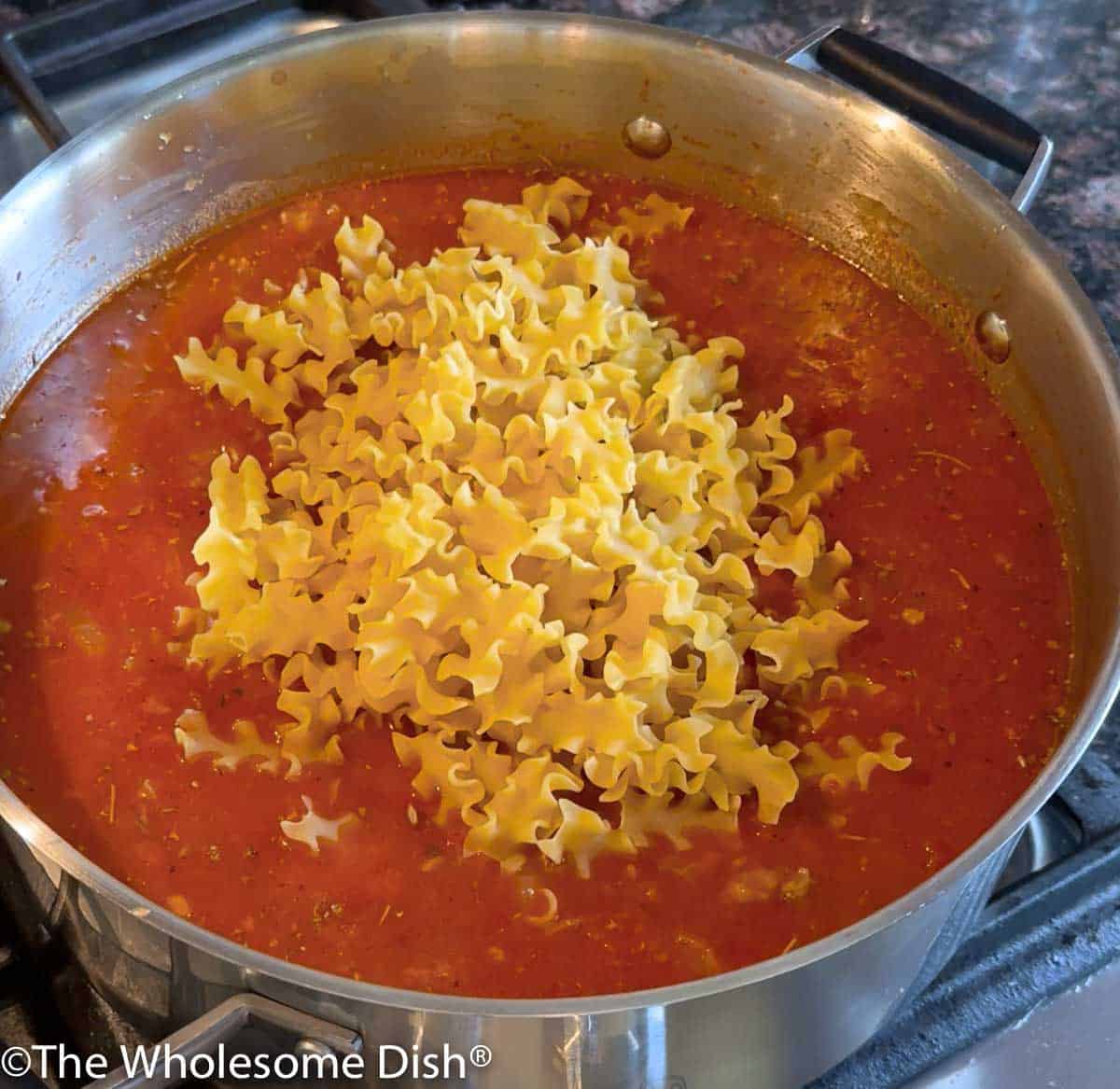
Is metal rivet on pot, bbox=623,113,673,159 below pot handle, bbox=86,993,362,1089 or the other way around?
the other way around

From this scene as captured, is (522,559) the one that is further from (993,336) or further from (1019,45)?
(1019,45)

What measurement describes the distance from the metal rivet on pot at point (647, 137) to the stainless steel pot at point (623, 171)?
0.01 meters

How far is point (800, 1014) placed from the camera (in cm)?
88

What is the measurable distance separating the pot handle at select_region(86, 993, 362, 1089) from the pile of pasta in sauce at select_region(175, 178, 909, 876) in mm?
220

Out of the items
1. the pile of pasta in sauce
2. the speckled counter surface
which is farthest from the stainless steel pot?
the speckled counter surface

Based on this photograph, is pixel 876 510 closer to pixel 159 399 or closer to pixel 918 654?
pixel 918 654

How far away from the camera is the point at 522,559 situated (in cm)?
114

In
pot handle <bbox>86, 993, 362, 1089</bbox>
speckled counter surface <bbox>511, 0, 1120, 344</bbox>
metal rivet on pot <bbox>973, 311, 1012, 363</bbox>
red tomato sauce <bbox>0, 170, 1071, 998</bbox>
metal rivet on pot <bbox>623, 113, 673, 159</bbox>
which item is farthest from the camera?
speckled counter surface <bbox>511, 0, 1120, 344</bbox>

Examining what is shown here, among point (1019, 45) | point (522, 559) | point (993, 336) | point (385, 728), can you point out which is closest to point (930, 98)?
point (993, 336)

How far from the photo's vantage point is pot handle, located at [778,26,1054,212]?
1.36 m

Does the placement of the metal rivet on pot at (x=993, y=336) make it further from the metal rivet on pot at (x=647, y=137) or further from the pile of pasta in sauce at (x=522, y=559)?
the metal rivet on pot at (x=647, y=137)

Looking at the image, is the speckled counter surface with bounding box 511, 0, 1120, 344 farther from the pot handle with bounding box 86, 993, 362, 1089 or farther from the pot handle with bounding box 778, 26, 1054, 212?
the pot handle with bounding box 86, 993, 362, 1089

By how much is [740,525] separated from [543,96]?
0.63 meters

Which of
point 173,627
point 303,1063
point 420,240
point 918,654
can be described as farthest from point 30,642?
point 918,654
